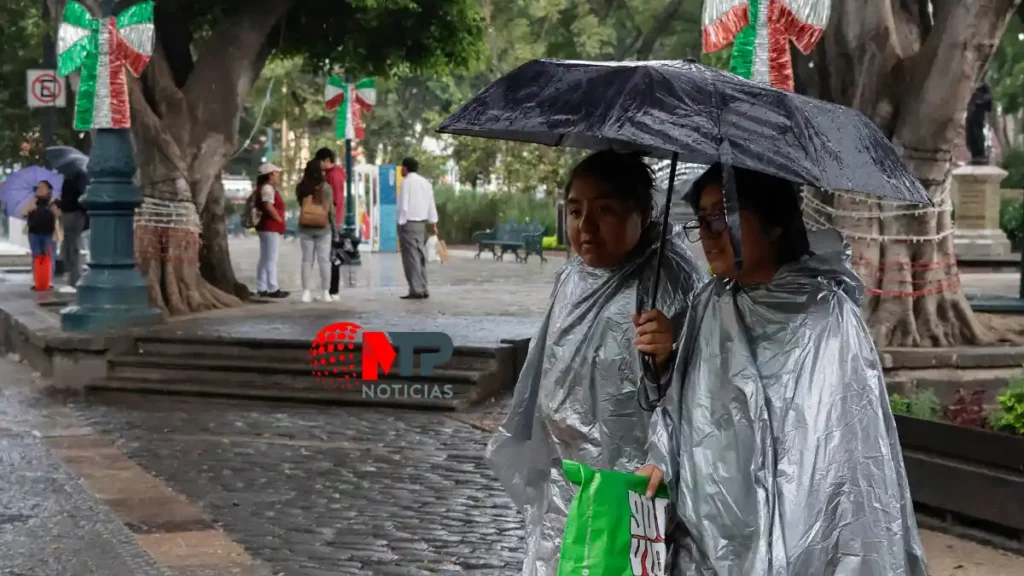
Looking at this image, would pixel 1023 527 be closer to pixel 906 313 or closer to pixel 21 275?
pixel 906 313

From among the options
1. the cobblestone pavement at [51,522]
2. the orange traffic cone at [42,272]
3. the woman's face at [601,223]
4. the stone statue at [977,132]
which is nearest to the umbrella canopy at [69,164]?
the orange traffic cone at [42,272]

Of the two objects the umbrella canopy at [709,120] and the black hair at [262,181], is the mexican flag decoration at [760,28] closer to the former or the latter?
the umbrella canopy at [709,120]

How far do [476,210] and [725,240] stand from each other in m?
37.9

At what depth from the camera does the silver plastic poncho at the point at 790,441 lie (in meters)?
2.92

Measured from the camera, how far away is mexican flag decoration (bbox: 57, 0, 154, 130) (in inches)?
484

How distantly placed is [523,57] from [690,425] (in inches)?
1151

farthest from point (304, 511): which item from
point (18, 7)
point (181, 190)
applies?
point (18, 7)

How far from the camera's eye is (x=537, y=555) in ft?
12.2

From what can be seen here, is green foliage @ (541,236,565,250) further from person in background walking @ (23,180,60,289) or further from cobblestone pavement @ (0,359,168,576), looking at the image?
cobblestone pavement @ (0,359,168,576)

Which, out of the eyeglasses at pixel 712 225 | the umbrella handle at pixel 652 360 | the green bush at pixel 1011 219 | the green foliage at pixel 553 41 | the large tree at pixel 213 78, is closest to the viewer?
the eyeglasses at pixel 712 225

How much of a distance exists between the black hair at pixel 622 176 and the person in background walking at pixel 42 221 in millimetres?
17140

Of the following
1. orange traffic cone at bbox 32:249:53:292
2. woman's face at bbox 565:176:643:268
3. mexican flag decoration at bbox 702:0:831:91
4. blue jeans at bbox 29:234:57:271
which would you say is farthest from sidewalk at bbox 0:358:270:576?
blue jeans at bbox 29:234:57:271

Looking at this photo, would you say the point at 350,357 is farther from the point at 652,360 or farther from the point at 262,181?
the point at 652,360

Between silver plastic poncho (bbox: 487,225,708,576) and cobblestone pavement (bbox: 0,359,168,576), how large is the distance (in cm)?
262
